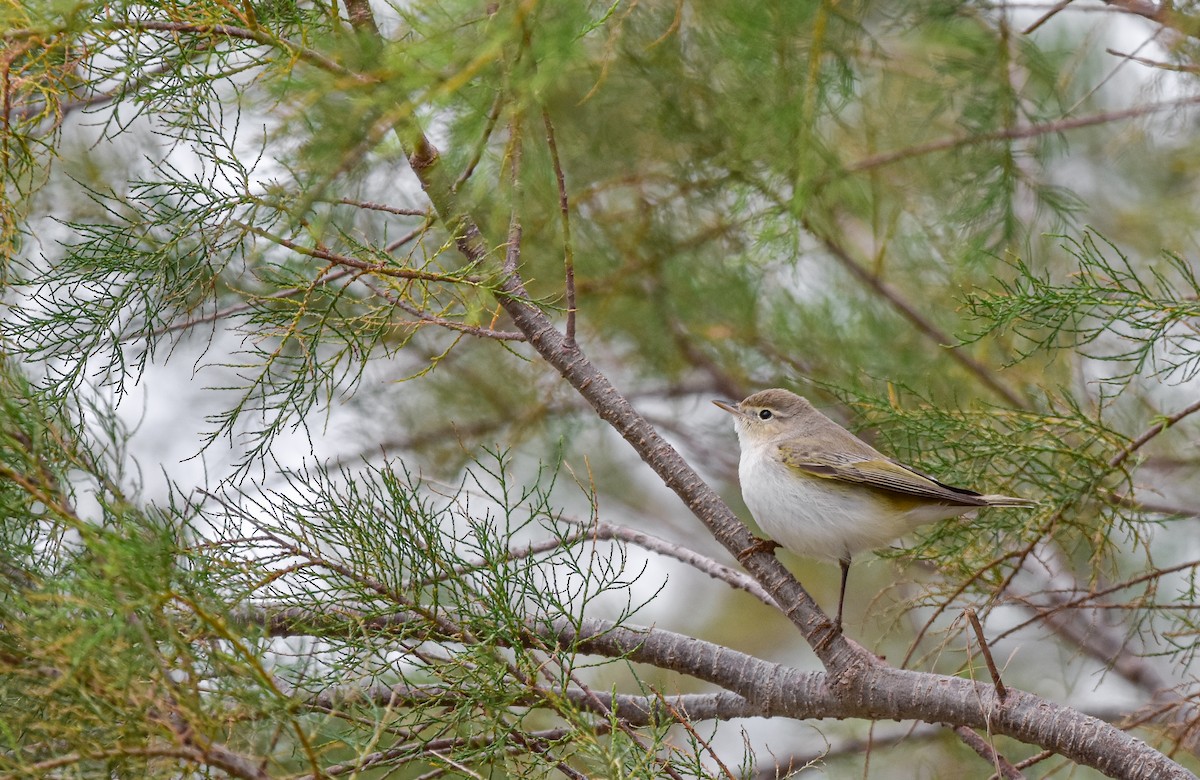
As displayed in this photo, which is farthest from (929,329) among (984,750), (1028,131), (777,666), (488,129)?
(488,129)

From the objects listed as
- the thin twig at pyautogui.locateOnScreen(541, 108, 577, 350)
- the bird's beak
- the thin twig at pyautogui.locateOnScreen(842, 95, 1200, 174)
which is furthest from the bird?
the thin twig at pyautogui.locateOnScreen(842, 95, 1200, 174)

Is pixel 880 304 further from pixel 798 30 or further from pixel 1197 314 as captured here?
pixel 1197 314

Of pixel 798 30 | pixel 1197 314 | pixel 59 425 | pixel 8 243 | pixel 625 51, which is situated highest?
pixel 625 51

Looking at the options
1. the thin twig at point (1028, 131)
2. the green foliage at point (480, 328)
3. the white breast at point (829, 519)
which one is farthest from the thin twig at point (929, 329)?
the white breast at point (829, 519)

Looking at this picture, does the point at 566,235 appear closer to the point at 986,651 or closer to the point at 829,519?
the point at 986,651

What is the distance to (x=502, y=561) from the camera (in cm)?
219

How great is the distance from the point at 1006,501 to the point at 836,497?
2.08 feet

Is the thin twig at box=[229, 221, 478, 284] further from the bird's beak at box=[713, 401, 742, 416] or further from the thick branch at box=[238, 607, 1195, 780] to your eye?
the bird's beak at box=[713, 401, 742, 416]

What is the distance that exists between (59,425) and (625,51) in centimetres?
266

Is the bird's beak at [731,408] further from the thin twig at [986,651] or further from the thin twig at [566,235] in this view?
the thin twig at [986,651]

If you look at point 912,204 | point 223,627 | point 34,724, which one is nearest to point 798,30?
point 912,204

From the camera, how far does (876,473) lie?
10.9ft

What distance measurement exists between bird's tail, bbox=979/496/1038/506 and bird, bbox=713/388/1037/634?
4.5 inches

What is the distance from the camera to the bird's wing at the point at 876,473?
2.99 metres
